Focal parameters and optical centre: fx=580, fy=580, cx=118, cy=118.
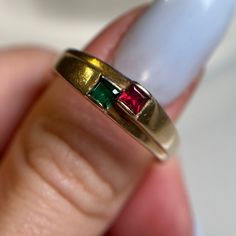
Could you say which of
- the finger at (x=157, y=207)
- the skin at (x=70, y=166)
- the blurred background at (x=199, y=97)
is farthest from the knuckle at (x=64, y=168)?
the blurred background at (x=199, y=97)

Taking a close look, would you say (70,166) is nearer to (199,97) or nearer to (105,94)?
(105,94)

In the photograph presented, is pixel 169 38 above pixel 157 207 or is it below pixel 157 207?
above

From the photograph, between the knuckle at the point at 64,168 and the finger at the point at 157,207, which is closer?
the knuckle at the point at 64,168

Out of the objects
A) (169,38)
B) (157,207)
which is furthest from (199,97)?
(169,38)

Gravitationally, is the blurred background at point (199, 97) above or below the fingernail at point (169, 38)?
below

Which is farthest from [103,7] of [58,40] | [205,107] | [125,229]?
[125,229]

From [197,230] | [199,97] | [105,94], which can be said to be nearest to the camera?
[105,94]

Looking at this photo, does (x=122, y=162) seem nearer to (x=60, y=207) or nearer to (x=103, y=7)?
(x=60, y=207)

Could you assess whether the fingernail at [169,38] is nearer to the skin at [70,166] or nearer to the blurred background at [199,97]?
the skin at [70,166]
